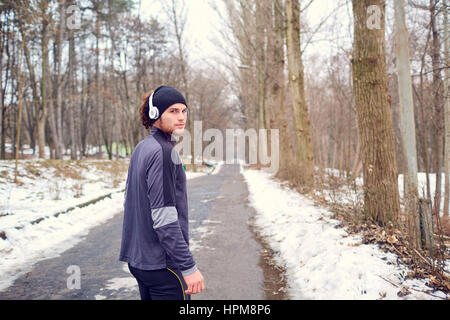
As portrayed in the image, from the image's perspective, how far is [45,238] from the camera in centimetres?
630

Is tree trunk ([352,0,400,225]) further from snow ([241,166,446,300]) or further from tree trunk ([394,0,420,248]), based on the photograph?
snow ([241,166,446,300])

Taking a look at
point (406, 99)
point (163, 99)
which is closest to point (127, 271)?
point (163, 99)

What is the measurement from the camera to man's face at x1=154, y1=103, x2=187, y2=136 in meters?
2.12

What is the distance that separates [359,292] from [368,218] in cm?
235

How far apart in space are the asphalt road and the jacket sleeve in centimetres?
225

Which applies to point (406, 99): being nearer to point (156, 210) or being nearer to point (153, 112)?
point (153, 112)

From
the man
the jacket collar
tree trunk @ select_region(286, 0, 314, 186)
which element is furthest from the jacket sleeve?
tree trunk @ select_region(286, 0, 314, 186)

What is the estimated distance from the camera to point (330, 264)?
14.5ft

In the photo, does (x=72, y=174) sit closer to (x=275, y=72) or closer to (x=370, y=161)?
(x=275, y=72)

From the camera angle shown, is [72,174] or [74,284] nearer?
[74,284]

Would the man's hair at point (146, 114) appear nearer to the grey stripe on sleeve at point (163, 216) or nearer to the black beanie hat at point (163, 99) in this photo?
the black beanie hat at point (163, 99)

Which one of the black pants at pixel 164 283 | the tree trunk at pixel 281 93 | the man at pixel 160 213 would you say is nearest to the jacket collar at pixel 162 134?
the man at pixel 160 213

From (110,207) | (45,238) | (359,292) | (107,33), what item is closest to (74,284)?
(45,238)

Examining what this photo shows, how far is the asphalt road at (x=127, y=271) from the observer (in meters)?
3.99
